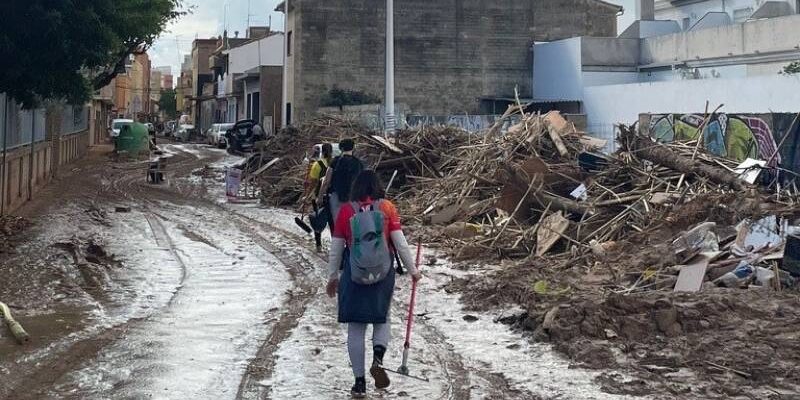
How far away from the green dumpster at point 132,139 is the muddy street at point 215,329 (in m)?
30.1

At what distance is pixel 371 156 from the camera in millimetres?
21641

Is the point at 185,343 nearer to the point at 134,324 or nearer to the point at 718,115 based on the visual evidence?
the point at 134,324

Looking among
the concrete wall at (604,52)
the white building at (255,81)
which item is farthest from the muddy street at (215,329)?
the white building at (255,81)

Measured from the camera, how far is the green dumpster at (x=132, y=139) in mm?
46250

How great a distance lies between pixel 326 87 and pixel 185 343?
39725 mm

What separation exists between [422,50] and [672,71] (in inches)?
503

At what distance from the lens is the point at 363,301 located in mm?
6715

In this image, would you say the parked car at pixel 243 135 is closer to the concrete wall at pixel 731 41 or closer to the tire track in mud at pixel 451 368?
the concrete wall at pixel 731 41

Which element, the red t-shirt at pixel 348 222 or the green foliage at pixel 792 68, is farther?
the green foliage at pixel 792 68

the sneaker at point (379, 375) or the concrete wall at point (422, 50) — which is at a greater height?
the concrete wall at point (422, 50)

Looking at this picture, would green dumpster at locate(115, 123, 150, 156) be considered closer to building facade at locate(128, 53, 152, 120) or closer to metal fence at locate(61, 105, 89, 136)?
metal fence at locate(61, 105, 89, 136)

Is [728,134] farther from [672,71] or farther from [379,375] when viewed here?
[672,71]

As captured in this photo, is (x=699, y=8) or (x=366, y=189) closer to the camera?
(x=366, y=189)

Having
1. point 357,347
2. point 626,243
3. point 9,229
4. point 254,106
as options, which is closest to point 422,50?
point 254,106
